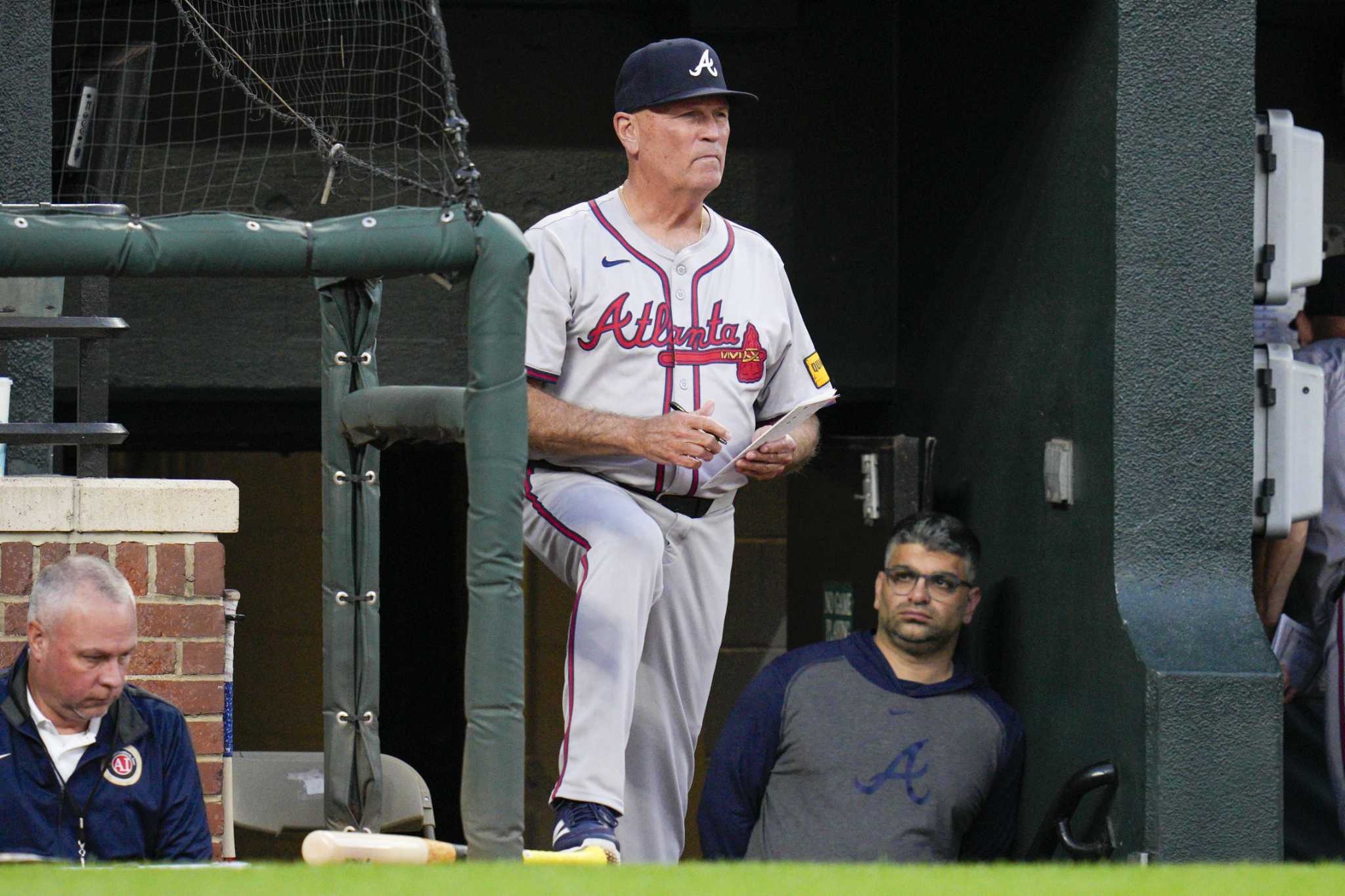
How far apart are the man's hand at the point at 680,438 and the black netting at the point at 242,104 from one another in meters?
2.05

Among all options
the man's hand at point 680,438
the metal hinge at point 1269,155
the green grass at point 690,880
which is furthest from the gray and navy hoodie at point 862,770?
the green grass at point 690,880

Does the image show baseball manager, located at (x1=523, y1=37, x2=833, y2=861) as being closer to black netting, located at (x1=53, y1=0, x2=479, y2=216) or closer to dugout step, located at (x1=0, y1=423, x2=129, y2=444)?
dugout step, located at (x1=0, y1=423, x2=129, y2=444)

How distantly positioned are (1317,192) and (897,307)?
5.81 ft

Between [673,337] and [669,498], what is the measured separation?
0.36 metres

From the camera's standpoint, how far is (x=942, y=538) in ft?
17.3

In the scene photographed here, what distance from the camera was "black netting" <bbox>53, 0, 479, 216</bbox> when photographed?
566 centimetres

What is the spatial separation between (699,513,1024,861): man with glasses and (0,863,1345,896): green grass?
296cm

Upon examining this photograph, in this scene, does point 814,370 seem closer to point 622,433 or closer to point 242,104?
point 622,433

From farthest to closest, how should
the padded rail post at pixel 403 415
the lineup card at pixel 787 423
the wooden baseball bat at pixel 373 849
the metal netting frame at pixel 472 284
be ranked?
the lineup card at pixel 787 423 → the padded rail post at pixel 403 415 → the metal netting frame at pixel 472 284 → the wooden baseball bat at pixel 373 849

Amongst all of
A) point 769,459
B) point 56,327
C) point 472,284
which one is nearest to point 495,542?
point 472,284

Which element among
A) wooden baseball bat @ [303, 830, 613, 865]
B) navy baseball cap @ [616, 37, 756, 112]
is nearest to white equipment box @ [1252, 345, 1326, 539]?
navy baseball cap @ [616, 37, 756, 112]

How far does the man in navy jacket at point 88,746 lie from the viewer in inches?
140

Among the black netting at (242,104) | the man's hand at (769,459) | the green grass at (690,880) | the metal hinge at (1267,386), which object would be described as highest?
the black netting at (242,104)

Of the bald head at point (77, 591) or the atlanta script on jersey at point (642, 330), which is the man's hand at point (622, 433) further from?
the bald head at point (77, 591)
